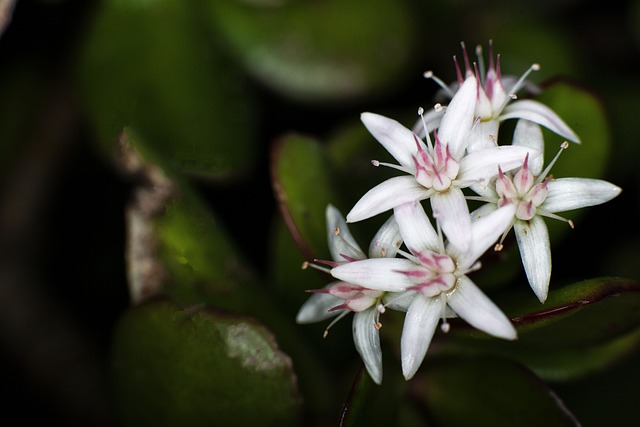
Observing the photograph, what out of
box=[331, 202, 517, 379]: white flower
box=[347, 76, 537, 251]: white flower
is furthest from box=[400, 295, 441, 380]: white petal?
box=[347, 76, 537, 251]: white flower

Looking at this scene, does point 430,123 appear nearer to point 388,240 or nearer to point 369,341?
point 388,240

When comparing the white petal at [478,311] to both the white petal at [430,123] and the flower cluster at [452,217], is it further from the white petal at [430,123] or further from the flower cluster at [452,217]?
the white petal at [430,123]

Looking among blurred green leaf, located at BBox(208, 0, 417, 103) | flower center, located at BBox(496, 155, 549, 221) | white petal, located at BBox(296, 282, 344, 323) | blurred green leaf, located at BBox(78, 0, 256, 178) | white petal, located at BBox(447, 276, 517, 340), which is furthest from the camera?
blurred green leaf, located at BBox(208, 0, 417, 103)

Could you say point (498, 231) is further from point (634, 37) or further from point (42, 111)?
point (42, 111)

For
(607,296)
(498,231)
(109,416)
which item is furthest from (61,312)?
(607,296)

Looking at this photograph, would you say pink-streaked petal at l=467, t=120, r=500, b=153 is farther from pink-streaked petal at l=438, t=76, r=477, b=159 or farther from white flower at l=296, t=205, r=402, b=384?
white flower at l=296, t=205, r=402, b=384
